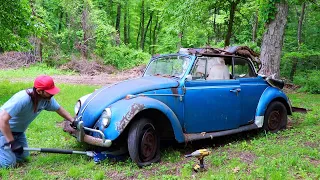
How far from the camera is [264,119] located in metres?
6.73

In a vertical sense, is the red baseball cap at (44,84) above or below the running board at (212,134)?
above

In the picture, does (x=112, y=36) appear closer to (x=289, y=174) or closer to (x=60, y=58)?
(x=60, y=58)

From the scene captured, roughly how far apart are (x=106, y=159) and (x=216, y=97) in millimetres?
2322

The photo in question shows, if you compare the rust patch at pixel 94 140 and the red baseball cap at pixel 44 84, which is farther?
the rust patch at pixel 94 140

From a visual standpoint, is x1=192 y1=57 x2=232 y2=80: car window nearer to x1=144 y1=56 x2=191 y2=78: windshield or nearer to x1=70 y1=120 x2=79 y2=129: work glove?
x1=144 y1=56 x2=191 y2=78: windshield

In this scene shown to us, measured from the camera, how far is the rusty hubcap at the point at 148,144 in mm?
4855

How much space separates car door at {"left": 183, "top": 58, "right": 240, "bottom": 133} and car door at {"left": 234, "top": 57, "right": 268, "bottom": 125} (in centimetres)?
17

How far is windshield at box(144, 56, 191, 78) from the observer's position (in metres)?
5.86

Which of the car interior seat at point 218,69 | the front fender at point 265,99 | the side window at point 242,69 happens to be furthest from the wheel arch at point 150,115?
the front fender at point 265,99

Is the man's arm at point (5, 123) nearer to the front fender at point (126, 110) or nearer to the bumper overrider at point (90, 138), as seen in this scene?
the bumper overrider at point (90, 138)

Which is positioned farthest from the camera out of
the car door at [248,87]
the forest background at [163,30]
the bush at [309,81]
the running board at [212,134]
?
the bush at [309,81]

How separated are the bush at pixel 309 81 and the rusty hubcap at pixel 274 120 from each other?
326 inches

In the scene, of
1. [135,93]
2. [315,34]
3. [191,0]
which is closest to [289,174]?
[135,93]

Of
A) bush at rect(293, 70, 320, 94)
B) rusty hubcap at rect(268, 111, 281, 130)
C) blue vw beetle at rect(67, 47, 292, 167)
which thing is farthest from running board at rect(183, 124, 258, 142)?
bush at rect(293, 70, 320, 94)
